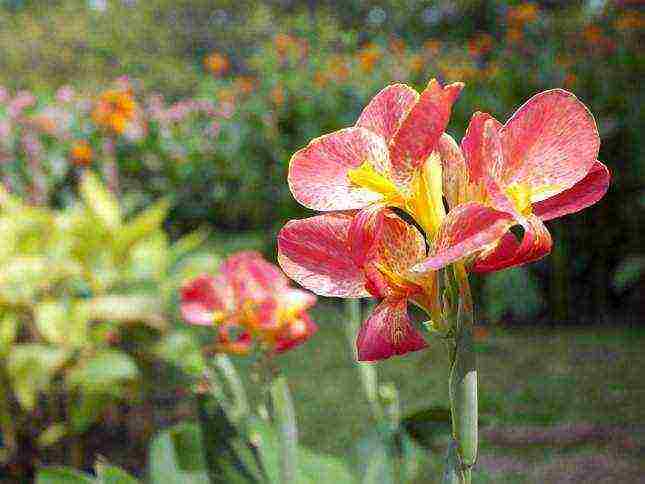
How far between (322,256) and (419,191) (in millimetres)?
66

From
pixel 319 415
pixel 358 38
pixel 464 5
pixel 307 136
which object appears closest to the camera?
pixel 319 415

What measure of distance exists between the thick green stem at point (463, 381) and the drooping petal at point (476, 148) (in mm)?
50

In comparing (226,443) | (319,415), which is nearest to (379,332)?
(226,443)

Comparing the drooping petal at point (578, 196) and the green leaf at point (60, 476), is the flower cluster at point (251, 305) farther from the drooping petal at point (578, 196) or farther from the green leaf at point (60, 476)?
the drooping petal at point (578, 196)

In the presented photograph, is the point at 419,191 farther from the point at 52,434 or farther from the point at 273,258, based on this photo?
the point at 273,258

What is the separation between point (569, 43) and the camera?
11.9 ft

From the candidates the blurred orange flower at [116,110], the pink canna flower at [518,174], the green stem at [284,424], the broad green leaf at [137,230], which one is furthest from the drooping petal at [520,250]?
the blurred orange flower at [116,110]

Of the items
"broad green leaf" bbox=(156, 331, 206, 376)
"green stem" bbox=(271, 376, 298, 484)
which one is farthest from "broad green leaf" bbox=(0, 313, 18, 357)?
"green stem" bbox=(271, 376, 298, 484)

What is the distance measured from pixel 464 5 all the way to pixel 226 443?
885 centimetres

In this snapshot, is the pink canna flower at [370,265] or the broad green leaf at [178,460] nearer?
the pink canna flower at [370,265]

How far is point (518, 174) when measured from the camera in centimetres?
41

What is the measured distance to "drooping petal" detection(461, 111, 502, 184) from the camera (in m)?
0.39

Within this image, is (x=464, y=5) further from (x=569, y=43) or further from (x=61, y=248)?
(x=61, y=248)

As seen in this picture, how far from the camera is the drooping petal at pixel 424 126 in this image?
0.37 meters
